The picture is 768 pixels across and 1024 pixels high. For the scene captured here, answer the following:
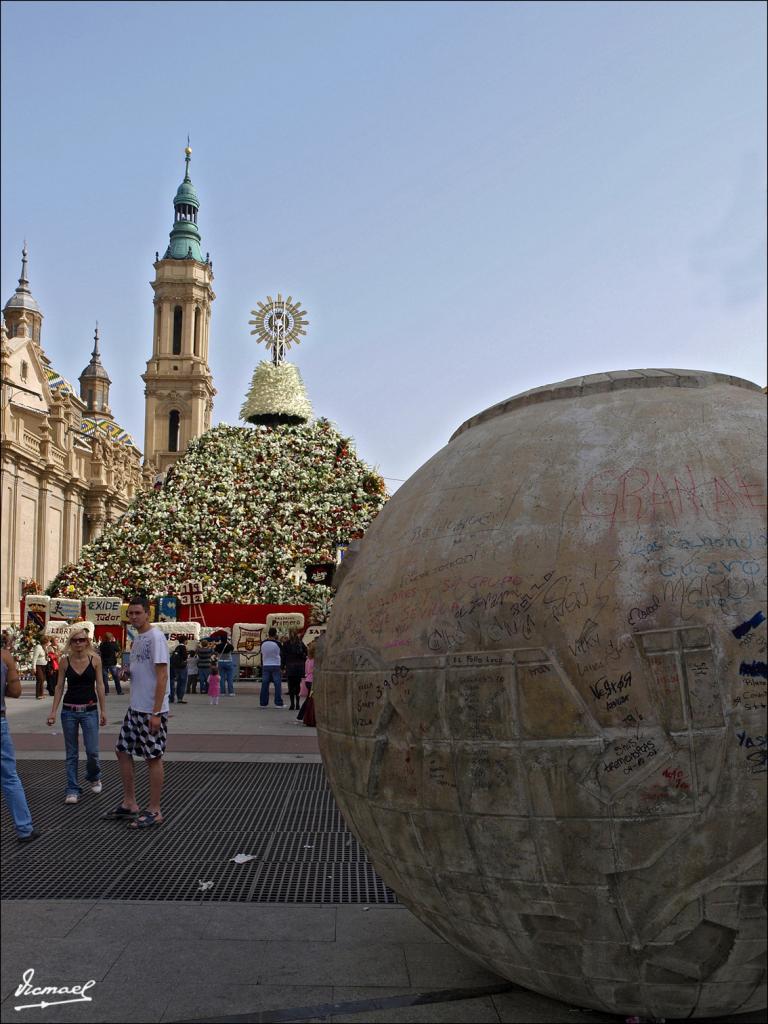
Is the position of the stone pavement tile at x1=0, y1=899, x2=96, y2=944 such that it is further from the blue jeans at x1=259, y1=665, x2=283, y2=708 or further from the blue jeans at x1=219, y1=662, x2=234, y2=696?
the blue jeans at x1=219, y1=662, x2=234, y2=696

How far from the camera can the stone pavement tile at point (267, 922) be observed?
477cm

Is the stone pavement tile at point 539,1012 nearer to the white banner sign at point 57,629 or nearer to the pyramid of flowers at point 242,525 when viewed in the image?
the pyramid of flowers at point 242,525

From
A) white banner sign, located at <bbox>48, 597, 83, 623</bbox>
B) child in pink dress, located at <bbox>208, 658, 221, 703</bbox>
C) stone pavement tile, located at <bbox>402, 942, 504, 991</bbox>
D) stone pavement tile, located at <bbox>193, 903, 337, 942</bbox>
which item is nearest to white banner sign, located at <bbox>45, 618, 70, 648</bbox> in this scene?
white banner sign, located at <bbox>48, 597, 83, 623</bbox>

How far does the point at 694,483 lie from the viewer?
3578mm

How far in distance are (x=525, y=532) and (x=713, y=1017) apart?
217cm

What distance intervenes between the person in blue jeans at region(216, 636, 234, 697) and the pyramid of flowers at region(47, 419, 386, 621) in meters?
3.87

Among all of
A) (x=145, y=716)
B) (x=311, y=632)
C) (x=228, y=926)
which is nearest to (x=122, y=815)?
(x=145, y=716)

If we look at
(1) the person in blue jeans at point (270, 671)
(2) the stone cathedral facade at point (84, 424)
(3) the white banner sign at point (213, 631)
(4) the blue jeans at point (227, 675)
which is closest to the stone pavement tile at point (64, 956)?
(1) the person in blue jeans at point (270, 671)

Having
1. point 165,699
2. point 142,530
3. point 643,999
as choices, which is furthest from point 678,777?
point 142,530

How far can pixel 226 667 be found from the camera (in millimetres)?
21328

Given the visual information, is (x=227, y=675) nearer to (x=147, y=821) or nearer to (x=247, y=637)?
(x=247, y=637)

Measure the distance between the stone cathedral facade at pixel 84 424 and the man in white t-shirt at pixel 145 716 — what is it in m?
31.9

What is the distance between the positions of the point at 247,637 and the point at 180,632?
95.4 inches

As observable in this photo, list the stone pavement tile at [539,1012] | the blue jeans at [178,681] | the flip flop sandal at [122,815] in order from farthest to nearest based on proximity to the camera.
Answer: the blue jeans at [178,681] → the flip flop sandal at [122,815] → the stone pavement tile at [539,1012]
